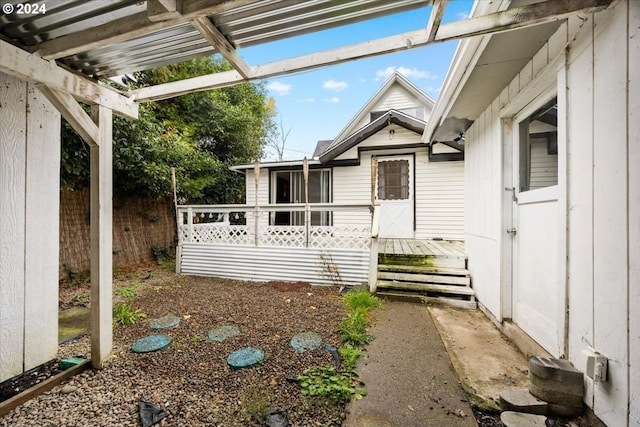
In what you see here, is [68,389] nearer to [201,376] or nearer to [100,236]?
[201,376]

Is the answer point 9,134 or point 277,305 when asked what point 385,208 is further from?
point 9,134

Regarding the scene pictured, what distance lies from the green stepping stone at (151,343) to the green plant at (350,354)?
5.84 ft

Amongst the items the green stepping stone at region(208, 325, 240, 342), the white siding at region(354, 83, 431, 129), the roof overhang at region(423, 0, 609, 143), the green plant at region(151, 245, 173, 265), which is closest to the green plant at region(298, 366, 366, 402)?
the green stepping stone at region(208, 325, 240, 342)

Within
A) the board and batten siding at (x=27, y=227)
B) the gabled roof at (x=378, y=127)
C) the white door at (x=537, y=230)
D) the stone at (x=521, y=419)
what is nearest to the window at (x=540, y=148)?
the white door at (x=537, y=230)

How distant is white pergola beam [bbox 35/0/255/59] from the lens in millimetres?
1366

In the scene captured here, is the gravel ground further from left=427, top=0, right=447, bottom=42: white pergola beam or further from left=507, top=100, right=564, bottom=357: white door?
left=427, top=0, right=447, bottom=42: white pergola beam

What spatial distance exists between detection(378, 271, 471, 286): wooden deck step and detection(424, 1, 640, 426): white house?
73 centimetres

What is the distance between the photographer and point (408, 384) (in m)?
2.05

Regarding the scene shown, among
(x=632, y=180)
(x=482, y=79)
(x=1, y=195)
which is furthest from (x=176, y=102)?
(x=632, y=180)

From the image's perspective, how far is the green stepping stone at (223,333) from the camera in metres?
2.81

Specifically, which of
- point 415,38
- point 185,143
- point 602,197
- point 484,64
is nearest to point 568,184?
point 602,197

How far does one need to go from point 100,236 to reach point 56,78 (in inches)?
47.9

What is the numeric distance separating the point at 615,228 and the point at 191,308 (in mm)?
4322

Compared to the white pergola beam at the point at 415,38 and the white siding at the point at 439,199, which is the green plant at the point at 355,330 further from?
the white siding at the point at 439,199
